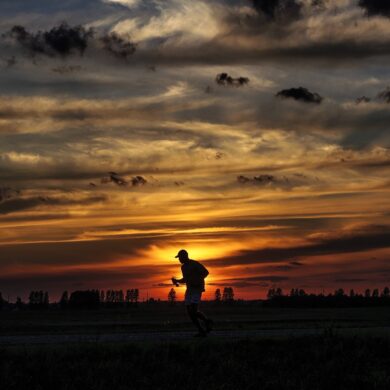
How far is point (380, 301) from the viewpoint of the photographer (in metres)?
104

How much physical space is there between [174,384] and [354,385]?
431 cm

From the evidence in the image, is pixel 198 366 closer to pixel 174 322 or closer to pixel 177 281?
pixel 177 281

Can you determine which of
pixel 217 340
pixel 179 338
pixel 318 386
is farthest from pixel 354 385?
pixel 179 338

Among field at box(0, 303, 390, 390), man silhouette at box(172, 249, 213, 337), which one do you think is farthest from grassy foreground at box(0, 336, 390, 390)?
man silhouette at box(172, 249, 213, 337)

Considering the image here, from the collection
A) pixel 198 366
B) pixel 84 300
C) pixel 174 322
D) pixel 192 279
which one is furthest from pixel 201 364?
pixel 84 300

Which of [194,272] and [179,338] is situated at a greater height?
[194,272]

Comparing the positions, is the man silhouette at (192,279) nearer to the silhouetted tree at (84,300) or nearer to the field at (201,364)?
the field at (201,364)

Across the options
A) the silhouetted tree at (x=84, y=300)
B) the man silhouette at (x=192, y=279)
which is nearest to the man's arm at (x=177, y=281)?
the man silhouette at (x=192, y=279)

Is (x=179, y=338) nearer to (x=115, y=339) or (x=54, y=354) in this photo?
(x=115, y=339)

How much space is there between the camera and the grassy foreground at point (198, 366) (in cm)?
1752

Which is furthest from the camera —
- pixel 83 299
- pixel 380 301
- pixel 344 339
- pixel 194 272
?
pixel 83 299

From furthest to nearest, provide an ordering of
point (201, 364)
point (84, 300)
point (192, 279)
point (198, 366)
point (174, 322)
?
point (84, 300) → point (174, 322) → point (192, 279) → point (201, 364) → point (198, 366)

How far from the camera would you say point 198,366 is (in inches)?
727

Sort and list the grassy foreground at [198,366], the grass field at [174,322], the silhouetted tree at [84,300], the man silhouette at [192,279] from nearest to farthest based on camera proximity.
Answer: the grassy foreground at [198,366], the man silhouette at [192,279], the grass field at [174,322], the silhouetted tree at [84,300]
